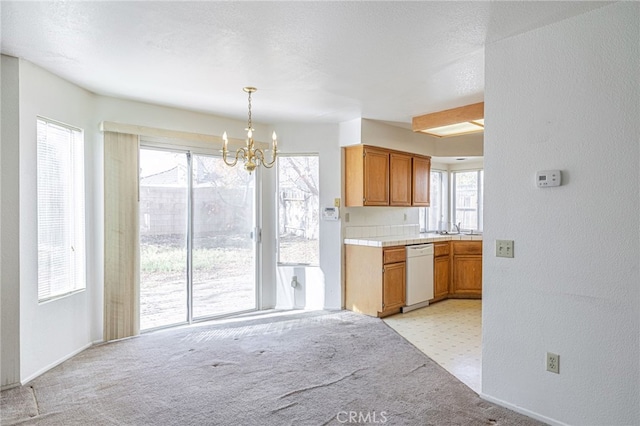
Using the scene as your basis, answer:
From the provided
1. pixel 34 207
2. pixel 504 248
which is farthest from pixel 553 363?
pixel 34 207

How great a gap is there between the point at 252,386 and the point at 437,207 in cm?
491

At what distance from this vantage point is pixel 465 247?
5.78m

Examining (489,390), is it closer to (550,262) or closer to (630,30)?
(550,262)

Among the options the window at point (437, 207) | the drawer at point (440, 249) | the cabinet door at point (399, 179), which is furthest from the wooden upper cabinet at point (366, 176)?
the window at point (437, 207)

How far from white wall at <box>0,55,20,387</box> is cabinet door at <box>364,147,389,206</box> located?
3.46m

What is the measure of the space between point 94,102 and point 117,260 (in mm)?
1564

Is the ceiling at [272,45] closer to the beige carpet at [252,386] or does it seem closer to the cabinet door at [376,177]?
the cabinet door at [376,177]

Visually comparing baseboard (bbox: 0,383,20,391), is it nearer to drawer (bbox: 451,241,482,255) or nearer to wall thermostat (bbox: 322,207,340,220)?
wall thermostat (bbox: 322,207,340,220)

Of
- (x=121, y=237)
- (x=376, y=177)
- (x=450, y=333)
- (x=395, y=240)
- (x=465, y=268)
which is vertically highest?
(x=376, y=177)

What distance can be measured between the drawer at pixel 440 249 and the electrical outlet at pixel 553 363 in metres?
3.11

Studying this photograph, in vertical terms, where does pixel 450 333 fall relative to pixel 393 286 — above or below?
below

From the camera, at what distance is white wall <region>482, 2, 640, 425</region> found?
2.10 meters

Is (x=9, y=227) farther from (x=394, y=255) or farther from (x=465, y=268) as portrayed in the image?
(x=465, y=268)

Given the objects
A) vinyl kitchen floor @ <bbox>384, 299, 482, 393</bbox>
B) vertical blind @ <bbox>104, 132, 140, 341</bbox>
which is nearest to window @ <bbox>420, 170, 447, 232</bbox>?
vinyl kitchen floor @ <bbox>384, 299, 482, 393</bbox>
